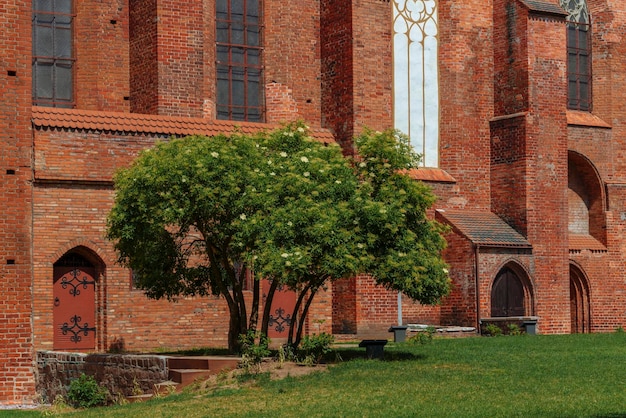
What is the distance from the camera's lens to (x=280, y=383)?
19594mm

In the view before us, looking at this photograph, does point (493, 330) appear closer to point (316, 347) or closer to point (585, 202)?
point (585, 202)

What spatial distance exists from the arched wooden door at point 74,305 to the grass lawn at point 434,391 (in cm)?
571

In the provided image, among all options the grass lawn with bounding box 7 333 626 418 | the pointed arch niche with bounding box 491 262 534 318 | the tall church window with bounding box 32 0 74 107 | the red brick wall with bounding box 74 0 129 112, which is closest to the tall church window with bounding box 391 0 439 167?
the pointed arch niche with bounding box 491 262 534 318

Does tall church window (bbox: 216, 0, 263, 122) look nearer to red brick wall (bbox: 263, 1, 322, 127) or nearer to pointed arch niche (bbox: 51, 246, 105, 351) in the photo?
red brick wall (bbox: 263, 1, 322, 127)

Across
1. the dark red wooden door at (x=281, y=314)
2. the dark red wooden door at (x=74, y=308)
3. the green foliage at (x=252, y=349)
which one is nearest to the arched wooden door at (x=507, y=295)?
the dark red wooden door at (x=281, y=314)

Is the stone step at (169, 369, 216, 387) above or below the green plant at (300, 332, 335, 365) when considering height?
below

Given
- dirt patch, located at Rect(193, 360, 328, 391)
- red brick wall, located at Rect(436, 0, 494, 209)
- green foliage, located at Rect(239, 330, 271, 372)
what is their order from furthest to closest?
red brick wall, located at Rect(436, 0, 494, 209), green foliage, located at Rect(239, 330, 271, 372), dirt patch, located at Rect(193, 360, 328, 391)

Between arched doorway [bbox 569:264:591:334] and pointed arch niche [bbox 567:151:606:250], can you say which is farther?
pointed arch niche [bbox 567:151:606:250]

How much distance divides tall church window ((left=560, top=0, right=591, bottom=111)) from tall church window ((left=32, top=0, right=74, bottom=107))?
15.5 metres

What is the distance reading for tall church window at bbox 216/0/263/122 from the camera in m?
32.5

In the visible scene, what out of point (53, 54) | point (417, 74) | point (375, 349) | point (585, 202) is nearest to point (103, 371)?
point (375, 349)

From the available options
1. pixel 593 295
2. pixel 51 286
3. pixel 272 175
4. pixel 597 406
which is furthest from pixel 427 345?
pixel 593 295

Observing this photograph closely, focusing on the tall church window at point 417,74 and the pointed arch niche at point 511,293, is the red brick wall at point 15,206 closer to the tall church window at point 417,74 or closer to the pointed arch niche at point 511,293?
the tall church window at point 417,74

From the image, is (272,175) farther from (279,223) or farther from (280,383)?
(280,383)
